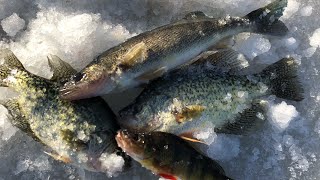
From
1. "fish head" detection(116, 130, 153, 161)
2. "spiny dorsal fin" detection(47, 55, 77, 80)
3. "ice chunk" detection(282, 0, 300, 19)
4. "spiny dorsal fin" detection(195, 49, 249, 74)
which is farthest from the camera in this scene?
"ice chunk" detection(282, 0, 300, 19)

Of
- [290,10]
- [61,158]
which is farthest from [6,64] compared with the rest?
[290,10]

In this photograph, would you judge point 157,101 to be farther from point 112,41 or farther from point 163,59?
point 112,41

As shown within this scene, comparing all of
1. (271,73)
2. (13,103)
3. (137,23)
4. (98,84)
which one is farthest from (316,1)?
(13,103)

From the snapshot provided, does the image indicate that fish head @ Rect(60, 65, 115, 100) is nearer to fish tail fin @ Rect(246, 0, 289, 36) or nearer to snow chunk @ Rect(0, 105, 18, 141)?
snow chunk @ Rect(0, 105, 18, 141)

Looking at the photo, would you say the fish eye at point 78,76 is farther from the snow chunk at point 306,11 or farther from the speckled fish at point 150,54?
the snow chunk at point 306,11

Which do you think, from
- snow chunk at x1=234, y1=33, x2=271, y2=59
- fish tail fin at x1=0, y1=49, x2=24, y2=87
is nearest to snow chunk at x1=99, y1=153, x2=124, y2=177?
fish tail fin at x1=0, y1=49, x2=24, y2=87

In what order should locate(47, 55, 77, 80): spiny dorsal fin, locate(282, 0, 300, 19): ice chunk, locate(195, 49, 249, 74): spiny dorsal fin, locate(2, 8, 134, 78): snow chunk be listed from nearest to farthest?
locate(47, 55, 77, 80): spiny dorsal fin < locate(195, 49, 249, 74): spiny dorsal fin < locate(2, 8, 134, 78): snow chunk < locate(282, 0, 300, 19): ice chunk
